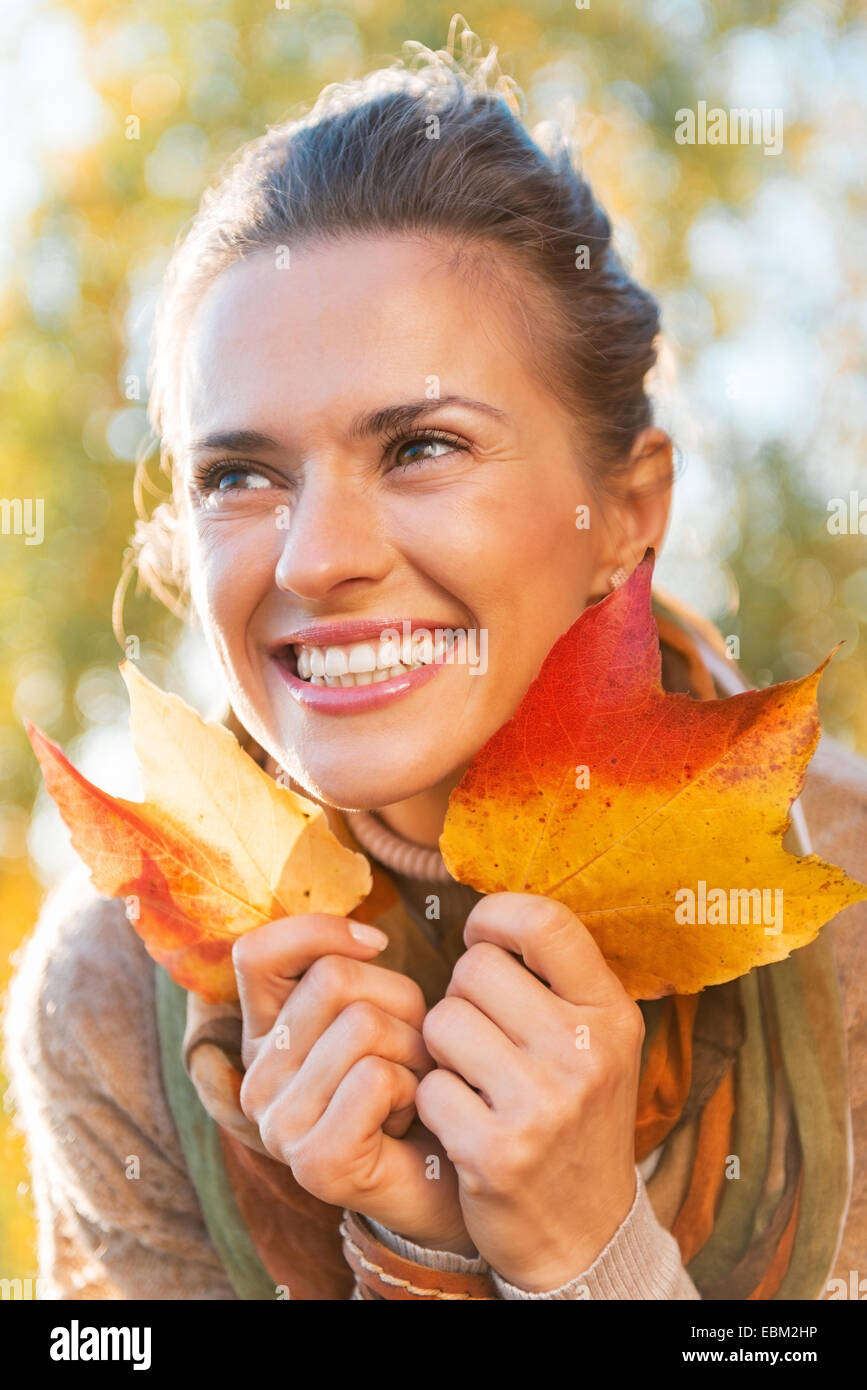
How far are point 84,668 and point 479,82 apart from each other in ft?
13.1

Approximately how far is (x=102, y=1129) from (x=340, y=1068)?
0.60 meters

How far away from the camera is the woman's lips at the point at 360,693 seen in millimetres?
961

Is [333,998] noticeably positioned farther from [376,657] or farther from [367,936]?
[376,657]

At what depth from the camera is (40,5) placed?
4773mm

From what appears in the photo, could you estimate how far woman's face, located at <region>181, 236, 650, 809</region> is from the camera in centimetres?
95

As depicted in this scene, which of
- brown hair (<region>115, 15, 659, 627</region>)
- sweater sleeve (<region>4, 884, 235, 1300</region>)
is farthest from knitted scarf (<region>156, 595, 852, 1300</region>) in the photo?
brown hair (<region>115, 15, 659, 627</region>)

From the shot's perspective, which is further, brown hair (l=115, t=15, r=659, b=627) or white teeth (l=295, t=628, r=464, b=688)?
brown hair (l=115, t=15, r=659, b=627)

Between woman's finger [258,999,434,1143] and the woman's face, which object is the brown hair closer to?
the woman's face

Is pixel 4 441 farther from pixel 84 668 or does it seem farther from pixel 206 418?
pixel 206 418

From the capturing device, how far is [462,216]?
1.08m

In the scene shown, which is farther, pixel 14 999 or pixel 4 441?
pixel 4 441

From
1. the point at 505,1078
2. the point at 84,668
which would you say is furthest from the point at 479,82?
the point at 84,668

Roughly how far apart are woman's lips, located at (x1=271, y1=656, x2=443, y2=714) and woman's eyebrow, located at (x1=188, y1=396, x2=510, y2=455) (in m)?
0.20

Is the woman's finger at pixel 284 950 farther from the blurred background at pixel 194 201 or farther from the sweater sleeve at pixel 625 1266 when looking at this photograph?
the blurred background at pixel 194 201
